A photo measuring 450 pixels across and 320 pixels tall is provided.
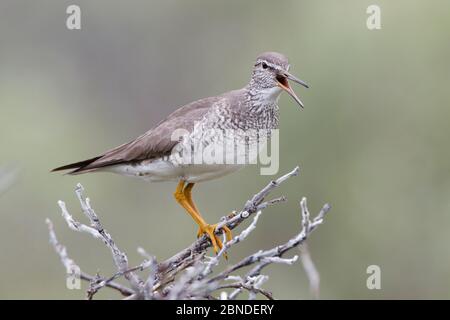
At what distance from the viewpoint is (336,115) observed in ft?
54.0

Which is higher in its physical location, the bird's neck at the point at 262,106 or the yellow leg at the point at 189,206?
the bird's neck at the point at 262,106

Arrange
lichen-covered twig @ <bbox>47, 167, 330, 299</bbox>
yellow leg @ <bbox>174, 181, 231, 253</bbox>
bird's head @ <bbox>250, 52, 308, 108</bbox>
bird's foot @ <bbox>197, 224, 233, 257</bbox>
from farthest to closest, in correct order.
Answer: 1. bird's head @ <bbox>250, 52, 308, 108</bbox>
2. yellow leg @ <bbox>174, 181, 231, 253</bbox>
3. bird's foot @ <bbox>197, 224, 233, 257</bbox>
4. lichen-covered twig @ <bbox>47, 167, 330, 299</bbox>

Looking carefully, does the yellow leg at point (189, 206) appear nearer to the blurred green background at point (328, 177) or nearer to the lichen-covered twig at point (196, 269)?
the lichen-covered twig at point (196, 269)

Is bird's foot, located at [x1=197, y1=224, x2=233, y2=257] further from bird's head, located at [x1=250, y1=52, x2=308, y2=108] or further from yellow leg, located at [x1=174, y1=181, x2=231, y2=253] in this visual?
bird's head, located at [x1=250, y1=52, x2=308, y2=108]

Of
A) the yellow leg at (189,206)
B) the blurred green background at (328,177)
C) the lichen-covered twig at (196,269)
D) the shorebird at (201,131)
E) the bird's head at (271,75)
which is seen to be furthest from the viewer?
the blurred green background at (328,177)

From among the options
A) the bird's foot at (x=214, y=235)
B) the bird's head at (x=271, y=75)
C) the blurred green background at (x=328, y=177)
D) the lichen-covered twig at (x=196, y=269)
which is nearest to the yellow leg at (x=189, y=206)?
the bird's foot at (x=214, y=235)

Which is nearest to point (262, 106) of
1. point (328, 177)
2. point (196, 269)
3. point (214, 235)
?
point (214, 235)

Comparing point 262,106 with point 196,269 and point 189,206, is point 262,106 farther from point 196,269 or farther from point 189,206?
point 196,269

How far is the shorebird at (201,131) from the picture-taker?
744cm

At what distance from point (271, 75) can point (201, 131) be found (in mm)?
850

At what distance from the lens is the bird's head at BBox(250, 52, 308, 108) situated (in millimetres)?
7633

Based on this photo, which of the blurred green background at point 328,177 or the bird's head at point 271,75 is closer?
the bird's head at point 271,75

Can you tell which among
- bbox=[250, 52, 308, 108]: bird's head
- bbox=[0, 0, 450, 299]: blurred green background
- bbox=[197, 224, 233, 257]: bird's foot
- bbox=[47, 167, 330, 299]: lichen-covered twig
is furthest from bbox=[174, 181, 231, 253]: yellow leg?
bbox=[0, 0, 450, 299]: blurred green background
